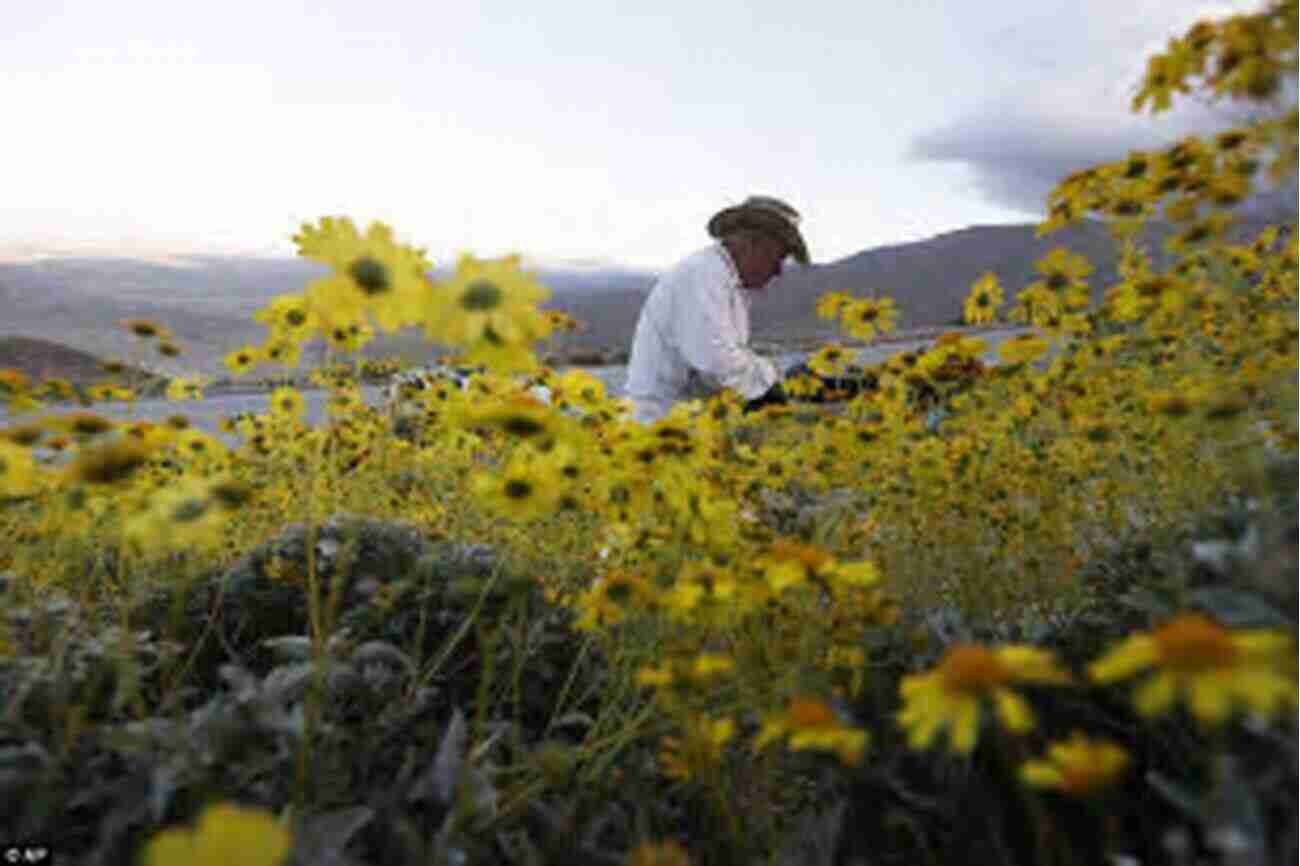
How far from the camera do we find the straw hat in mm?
4332

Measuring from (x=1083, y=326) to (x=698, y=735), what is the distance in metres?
1.74

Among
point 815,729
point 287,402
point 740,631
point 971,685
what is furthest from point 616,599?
point 287,402

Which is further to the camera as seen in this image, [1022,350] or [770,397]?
[770,397]

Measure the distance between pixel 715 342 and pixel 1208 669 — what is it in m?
3.42

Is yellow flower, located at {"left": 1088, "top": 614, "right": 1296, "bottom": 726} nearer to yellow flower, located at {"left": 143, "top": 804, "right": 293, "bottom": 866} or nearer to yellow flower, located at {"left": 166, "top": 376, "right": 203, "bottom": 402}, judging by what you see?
yellow flower, located at {"left": 143, "top": 804, "right": 293, "bottom": 866}

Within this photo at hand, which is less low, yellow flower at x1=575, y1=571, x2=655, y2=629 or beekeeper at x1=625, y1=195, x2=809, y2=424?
beekeeper at x1=625, y1=195, x2=809, y2=424

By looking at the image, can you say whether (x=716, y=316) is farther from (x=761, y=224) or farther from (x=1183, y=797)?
(x=1183, y=797)

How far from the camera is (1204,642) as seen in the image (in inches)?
32.8

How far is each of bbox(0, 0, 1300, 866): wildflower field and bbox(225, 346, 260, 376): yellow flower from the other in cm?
32

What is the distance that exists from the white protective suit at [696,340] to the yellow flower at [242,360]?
60.9 inches

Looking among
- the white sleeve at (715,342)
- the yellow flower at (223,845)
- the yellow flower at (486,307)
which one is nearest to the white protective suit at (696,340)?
the white sleeve at (715,342)

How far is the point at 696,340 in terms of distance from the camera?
A: 4.21 meters

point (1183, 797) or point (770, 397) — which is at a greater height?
point (770, 397)

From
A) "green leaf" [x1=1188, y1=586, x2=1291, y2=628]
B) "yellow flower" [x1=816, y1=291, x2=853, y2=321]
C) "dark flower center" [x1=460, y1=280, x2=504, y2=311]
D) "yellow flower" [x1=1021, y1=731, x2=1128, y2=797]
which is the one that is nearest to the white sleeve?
"yellow flower" [x1=816, y1=291, x2=853, y2=321]
